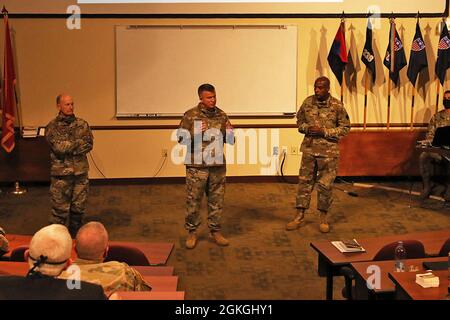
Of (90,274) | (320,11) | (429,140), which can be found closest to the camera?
(90,274)

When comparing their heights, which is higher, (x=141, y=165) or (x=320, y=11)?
(x=320, y=11)

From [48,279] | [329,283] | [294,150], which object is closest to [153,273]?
[48,279]

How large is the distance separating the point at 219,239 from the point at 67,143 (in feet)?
→ 5.74

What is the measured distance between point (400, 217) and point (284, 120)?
241cm

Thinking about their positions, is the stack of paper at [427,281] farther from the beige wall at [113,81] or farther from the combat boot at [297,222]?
the beige wall at [113,81]

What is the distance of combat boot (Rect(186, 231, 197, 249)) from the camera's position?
6.49m

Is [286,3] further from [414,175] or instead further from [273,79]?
[414,175]

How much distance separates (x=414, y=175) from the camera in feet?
30.9

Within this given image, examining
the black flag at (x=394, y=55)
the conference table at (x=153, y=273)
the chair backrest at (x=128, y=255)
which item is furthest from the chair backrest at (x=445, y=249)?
the black flag at (x=394, y=55)

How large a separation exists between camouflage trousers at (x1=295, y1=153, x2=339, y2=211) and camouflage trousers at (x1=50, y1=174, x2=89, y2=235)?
7.34ft

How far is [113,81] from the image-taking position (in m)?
9.11

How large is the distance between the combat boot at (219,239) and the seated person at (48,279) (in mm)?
3515

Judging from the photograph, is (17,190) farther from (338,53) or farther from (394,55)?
Result: (394,55)

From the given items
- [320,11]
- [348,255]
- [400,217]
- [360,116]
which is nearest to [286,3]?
[320,11]
